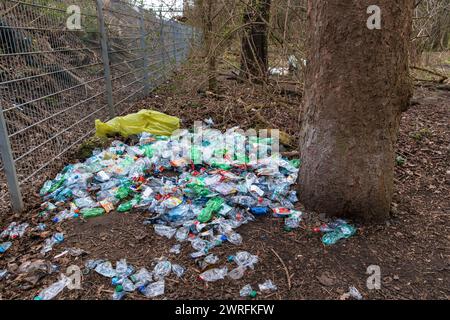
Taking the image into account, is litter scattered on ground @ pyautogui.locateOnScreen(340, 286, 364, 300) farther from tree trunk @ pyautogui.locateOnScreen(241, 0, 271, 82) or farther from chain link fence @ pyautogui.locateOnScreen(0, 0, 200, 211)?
tree trunk @ pyautogui.locateOnScreen(241, 0, 271, 82)

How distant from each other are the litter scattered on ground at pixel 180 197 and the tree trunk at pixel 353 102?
0.93 ft

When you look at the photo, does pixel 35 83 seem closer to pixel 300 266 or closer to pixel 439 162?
pixel 300 266

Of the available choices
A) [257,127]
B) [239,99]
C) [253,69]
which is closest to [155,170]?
[257,127]

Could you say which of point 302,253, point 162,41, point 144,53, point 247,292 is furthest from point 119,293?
point 162,41

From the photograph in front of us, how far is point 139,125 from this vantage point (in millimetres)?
4551

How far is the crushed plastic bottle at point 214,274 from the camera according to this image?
2070 mm

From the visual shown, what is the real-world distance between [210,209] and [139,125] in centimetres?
231

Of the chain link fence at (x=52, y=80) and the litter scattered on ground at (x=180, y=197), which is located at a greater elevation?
the chain link fence at (x=52, y=80)

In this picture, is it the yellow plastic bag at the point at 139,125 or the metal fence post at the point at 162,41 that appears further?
the metal fence post at the point at 162,41

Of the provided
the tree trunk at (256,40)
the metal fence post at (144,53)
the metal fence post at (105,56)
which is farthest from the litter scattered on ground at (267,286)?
the metal fence post at (144,53)

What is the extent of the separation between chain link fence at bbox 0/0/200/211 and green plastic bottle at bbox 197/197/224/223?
60.6 inches

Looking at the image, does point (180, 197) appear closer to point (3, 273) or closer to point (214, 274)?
point (214, 274)

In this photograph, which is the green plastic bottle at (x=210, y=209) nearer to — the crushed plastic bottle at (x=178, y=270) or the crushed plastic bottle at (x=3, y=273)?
the crushed plastic bottle at (x=178, y=270)

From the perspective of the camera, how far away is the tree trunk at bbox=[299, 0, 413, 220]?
2211 mm
